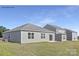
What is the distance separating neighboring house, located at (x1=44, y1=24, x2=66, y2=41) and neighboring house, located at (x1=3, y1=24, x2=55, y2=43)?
0.03m

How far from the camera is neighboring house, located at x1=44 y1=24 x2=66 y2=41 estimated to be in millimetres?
6117

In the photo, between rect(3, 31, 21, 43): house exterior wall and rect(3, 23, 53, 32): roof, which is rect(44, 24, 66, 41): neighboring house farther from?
rect(3, 31, 21, 43): house exterior wall

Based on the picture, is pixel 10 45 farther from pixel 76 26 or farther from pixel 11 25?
pixel 76 26

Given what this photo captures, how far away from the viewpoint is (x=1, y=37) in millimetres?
6129

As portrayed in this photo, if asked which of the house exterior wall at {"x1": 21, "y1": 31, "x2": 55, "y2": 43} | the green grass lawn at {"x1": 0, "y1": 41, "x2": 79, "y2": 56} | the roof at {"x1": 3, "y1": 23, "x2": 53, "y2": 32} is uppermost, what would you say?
the roof at {"x1": 3, "y1": 23, "x2": 53, "y2": 32}

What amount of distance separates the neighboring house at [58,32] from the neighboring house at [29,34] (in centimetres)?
3

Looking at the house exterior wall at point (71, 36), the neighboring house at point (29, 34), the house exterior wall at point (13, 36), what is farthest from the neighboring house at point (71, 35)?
the house exterior wall at point (13, 36)

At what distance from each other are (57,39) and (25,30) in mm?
273

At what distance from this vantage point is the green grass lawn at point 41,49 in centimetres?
611

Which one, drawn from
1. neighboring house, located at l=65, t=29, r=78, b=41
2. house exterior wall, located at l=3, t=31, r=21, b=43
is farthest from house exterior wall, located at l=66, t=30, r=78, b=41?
house exterior wall, located at l=3, t=31, r=21, b=43

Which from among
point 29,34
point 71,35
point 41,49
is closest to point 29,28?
point 29,34

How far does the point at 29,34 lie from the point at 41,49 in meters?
0.16

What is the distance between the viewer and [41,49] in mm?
6121
